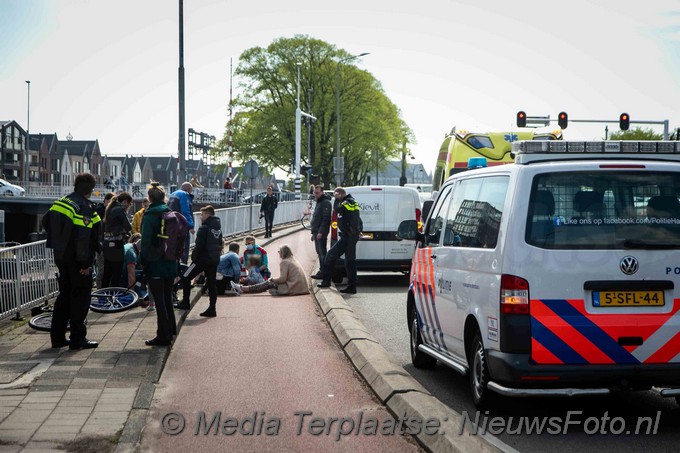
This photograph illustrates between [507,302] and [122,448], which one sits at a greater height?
[507,302]

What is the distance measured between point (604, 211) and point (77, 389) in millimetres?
4272

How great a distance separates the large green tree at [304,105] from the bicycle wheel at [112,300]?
58.6m

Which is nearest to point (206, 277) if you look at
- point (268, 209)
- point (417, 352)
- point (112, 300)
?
point (112, 300)

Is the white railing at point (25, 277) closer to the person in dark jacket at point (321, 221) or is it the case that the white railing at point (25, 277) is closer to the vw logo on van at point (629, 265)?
the person in dark jacket at point (321, 221)

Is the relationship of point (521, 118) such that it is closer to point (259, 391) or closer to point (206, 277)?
point (206, 277)

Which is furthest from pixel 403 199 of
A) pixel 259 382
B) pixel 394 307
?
pixel 259 382

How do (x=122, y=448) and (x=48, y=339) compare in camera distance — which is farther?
(x=48, y=339)

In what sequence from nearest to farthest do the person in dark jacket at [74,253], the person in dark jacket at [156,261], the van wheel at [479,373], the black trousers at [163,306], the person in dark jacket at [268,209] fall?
1. the van wheel at [479,373]
2. the person in dark jacket at [74,253]
3. the black trousers at [163,306]
4. the person in dark jacket at [156,261]
5. the person in dark jacket at [268,209]

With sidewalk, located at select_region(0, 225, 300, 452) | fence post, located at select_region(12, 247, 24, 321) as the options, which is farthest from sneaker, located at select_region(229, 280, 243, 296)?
sidewalk, located at select_region(0, 225, 300, 452)

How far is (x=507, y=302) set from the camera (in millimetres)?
6883

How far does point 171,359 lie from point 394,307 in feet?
19.6

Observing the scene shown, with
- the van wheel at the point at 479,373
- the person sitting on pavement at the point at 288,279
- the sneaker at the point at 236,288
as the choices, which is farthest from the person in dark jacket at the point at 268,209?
the van wheel at the point at 479,373

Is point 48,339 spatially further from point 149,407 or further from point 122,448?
point 122,448

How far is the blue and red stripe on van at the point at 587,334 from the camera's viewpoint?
6.80m
